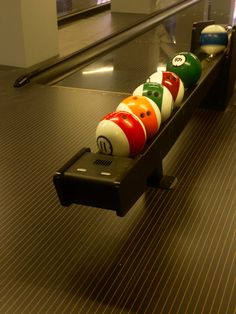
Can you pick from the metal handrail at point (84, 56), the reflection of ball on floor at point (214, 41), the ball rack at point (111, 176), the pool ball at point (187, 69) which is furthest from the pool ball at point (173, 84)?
the metal handrail at point (84, 56)

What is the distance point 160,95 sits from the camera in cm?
195

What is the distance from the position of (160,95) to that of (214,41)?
49.7 inches

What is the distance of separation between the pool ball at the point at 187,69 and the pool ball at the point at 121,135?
0.73m

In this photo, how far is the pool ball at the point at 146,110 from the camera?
1807 mm

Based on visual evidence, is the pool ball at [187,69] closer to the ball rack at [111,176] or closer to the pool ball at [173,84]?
the pool ball at [173,84]

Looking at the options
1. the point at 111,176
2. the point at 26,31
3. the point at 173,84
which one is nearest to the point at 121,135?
the point at 111,176

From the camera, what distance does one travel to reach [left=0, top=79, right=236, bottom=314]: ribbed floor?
158 cm

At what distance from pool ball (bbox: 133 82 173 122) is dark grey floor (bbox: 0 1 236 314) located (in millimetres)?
420

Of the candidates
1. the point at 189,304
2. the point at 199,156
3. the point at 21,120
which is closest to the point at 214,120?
the point at 199,156

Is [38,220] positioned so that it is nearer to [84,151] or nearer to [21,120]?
[84,151]

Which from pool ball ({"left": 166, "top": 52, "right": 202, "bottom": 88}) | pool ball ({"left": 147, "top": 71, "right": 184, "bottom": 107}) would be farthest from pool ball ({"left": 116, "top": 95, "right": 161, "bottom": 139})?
pool ball ({"left": 166, "top": 52, "right": 202, "bottom": 88})

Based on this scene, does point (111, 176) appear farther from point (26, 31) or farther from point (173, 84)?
point (26, 31)

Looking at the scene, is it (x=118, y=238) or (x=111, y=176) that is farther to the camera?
(x=118, y=238)

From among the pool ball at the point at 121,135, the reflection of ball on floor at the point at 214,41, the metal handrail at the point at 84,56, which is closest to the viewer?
the pool ball at the point at 121,135
